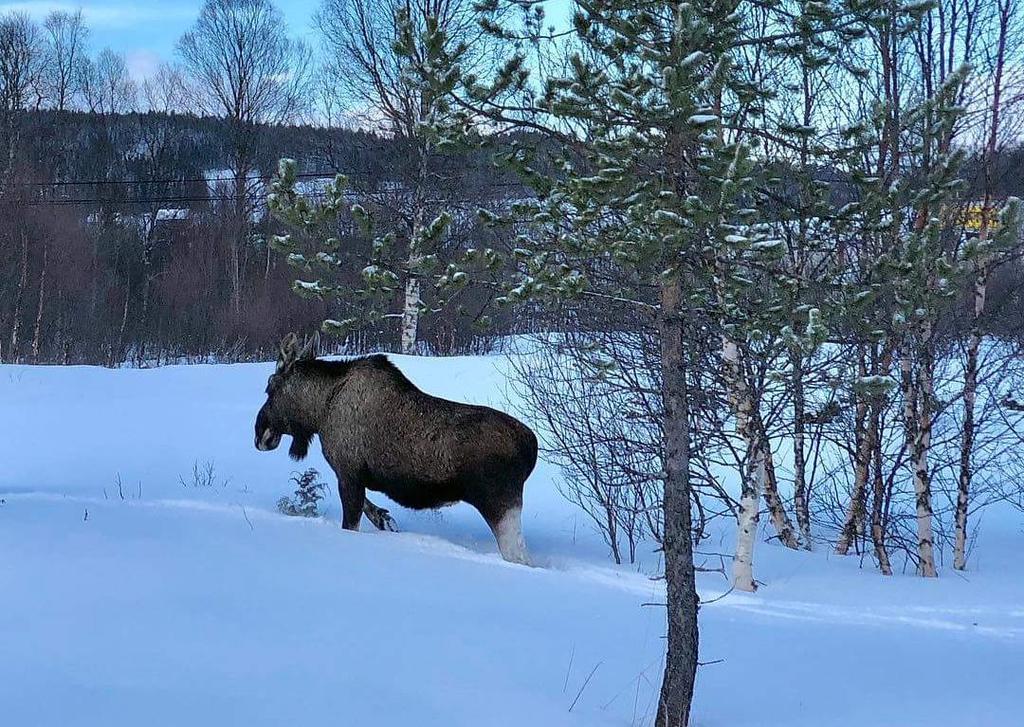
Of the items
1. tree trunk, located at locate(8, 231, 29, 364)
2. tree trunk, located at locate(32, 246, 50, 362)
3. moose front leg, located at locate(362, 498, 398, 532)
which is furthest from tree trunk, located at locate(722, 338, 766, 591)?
tree trunk, located at locate(32, 246, 50, 362)

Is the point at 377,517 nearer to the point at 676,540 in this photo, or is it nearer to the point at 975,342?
the point at 676,540

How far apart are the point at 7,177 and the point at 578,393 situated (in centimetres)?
2621

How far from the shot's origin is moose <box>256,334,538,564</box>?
7785 mm

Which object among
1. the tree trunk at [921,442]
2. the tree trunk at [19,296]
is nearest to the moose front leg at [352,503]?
the tree trunk at [921,442]

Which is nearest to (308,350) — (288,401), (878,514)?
(288,401)

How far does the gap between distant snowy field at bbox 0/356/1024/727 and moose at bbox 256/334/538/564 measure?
41cm

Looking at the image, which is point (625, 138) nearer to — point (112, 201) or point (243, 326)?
point (243, 326)

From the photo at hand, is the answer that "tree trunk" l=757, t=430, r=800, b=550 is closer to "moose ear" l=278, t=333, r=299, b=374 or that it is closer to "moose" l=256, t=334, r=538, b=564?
"moose" l=256, t=334, r=538, b=564

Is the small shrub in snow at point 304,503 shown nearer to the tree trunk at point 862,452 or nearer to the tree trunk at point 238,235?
the tree trunk at point 862,452

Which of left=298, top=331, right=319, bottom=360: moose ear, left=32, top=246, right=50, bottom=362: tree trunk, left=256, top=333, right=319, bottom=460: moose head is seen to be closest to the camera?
left=256, top=333, right=319, bottom=460: moose head

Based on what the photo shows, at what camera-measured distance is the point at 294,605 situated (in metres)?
5.28

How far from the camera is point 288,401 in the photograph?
913 cm

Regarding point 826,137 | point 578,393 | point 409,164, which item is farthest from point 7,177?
point 826,137

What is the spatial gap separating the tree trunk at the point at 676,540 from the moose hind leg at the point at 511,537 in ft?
10.1
